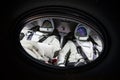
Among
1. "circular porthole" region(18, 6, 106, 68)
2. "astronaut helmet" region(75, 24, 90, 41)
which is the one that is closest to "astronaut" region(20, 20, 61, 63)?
"circular porthole" region(18, 6, 106, 68)

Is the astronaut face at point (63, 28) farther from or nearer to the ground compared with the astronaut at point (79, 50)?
farther from the ground

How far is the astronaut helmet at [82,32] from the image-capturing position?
5.25 ft

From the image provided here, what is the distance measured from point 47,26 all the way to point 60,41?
0.12 metres

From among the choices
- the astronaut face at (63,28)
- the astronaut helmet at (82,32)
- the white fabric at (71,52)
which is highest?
the astronaut face at (63,28)

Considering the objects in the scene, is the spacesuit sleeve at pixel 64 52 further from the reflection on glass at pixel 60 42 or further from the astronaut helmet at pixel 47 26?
the astronaut helmet at pixel 47 26

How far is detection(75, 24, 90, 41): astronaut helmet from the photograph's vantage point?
5.25ft

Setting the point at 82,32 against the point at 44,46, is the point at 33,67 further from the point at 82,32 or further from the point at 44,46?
the point at 82,32

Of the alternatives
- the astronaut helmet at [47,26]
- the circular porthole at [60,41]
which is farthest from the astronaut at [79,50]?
the astronaut helmet at [47,26]

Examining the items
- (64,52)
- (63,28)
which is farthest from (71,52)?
(63,28)

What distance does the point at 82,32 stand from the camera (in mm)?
1638

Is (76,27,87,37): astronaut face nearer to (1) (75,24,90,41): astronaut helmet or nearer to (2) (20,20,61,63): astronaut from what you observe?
(1) (75,24,90,41): astronaut helmet

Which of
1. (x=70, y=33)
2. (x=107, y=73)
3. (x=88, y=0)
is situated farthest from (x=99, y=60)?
(x=88, y=0)

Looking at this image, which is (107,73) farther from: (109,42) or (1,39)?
(1,39)

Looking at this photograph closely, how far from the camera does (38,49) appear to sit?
1657 millimetres
